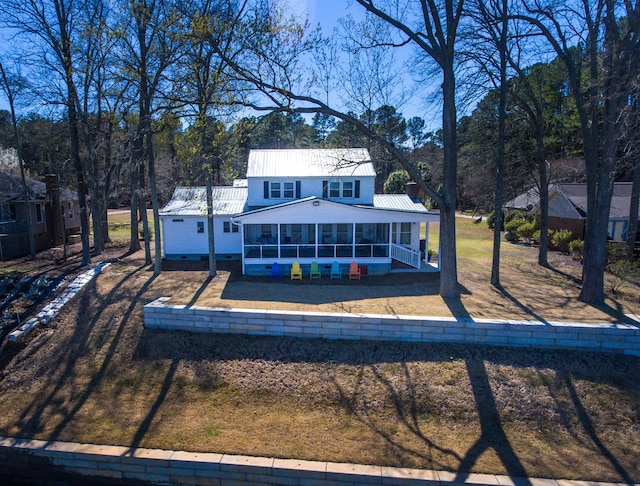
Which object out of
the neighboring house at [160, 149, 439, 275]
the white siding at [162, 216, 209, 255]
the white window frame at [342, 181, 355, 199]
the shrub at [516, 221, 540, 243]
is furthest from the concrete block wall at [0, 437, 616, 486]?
the shrub at [516, 221, 540, 243]

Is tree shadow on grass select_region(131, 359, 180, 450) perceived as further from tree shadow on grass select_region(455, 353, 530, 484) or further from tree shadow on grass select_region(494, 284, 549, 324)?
tree shadow on grass select_region(494, 284, 549, 324)

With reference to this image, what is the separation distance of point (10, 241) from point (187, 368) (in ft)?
48.1

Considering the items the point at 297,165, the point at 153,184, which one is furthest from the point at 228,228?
the point at 153,184

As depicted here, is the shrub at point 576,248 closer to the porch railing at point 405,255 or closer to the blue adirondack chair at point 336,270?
the porch railing at point 405,255

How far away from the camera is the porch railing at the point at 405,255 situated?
15.7 metres

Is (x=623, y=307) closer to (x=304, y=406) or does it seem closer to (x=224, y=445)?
(x=304, y=406)

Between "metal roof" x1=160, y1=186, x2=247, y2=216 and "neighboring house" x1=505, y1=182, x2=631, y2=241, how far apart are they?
14.7m

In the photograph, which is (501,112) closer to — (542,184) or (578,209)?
(542,184)

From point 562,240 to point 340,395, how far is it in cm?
1826

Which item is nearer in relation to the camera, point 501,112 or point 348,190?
point 501,112

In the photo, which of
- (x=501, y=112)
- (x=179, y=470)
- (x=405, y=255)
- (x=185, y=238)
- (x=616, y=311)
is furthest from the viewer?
(x=185, y=238)

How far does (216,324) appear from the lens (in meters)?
9.34

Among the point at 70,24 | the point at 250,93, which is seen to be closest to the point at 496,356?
the point at 250,93

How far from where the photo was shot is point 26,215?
60.3 ft
